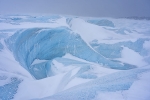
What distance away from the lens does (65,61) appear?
5340 millimetres

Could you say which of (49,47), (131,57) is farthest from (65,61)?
(131,57)

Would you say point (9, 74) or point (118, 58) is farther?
point (118, 58)

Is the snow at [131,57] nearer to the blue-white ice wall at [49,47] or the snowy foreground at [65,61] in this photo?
the snowy foreground at [65,61]

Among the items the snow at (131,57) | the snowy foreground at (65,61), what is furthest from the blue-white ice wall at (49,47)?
the snow at (131,57)

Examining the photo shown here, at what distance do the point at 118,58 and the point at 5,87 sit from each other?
14.3 ft

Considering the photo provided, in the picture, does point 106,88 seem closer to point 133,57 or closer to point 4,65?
point 4,65

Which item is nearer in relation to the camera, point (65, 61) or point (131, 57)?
point (65, 61)

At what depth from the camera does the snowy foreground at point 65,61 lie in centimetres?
211

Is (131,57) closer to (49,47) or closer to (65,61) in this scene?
(65,61)

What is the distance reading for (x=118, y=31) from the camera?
8062 millimetres

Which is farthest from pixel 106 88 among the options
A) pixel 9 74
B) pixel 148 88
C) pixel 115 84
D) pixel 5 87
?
pixel 9 74

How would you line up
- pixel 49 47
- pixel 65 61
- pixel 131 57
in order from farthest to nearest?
pixel 49 47
pixel 131 57
pixel 65 61

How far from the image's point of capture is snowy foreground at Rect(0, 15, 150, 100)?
82.9 inches

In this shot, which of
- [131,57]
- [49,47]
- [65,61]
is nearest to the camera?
[65,61]
